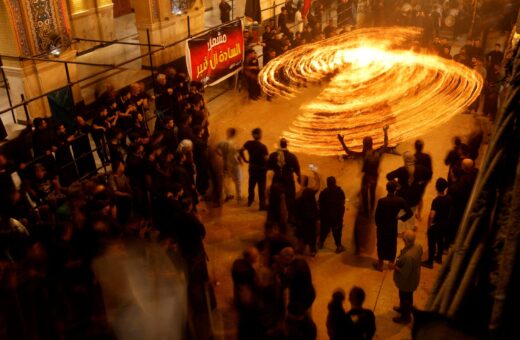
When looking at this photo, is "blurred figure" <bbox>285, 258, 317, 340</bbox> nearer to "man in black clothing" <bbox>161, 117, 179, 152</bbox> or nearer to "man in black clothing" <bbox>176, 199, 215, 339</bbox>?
"man in black clothing" <bbox>176, 199, 215, 339</bbox>

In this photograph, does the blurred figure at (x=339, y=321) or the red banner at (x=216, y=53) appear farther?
the red banner at (x=216, y=53)

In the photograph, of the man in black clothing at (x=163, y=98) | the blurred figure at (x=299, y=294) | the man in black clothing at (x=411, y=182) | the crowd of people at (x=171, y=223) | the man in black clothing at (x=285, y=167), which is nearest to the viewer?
the blurred figure at (x=299, y=294)

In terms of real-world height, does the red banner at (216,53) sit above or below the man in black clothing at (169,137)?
above

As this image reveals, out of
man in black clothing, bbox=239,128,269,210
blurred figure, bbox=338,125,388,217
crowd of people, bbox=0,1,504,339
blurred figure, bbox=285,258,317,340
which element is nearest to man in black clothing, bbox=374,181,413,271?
crowd of people, bbox=0,1,504,339

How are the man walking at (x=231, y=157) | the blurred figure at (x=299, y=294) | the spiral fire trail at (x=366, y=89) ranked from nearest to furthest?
the blurred figure at (x=299, y=294) → the man walking at (x=231, y=157) → the spiral fire trail at (x=366, y=89)

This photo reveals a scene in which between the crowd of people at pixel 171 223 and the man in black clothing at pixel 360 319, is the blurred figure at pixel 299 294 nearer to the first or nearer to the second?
the crowd of people at pixel 171 223

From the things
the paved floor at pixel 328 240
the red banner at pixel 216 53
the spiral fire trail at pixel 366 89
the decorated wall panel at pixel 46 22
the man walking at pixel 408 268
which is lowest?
the paved floor at pixel 328 240

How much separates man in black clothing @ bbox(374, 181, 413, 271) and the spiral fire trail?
4.20 m

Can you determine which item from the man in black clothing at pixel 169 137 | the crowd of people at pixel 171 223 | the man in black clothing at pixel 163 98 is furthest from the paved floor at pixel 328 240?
the man in black clothing at pixel 163 98

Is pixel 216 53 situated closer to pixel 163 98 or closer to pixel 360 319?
pixel 163 98

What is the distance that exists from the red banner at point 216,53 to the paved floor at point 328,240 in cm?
146

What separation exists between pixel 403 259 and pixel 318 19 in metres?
17.0

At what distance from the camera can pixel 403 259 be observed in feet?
21.5

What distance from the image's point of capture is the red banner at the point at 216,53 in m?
11.8
